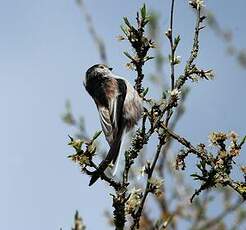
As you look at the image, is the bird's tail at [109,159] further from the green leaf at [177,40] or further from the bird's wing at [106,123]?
the green leaf at [177,40]

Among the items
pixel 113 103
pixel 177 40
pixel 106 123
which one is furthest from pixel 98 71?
pixel 177 40

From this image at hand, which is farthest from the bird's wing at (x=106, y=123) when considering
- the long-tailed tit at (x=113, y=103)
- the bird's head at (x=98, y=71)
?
the bird's head at (x=98, y=71)

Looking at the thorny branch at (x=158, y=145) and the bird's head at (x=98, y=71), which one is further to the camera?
the bird's head at (x=98, y=71)

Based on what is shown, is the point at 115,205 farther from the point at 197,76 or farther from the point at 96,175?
the point at 197,76

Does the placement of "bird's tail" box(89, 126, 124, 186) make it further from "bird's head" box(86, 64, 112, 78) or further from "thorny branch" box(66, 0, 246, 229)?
"bird's head" box(86, 64, 112, 78)

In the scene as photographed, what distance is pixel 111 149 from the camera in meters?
4.00

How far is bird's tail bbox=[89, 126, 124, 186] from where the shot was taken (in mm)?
3332

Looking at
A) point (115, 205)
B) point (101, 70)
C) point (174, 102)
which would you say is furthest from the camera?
point (101, 70)

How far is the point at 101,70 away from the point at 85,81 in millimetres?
239

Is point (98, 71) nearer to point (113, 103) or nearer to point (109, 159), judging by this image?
point (113, 103)

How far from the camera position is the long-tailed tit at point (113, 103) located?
445cm

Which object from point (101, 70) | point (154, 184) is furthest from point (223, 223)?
point (154, 184)

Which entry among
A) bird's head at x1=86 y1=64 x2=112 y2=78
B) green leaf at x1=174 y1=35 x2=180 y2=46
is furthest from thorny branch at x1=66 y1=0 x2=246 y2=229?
bird's head at x1=86 y1=64 x2=112 y2=78

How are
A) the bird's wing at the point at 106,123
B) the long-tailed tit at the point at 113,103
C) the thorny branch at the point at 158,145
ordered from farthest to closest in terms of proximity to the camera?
the bird's wing at the point at 106,123 → the long-tailed tit at the point at 113,103 → the thorny branch at the point at 158,145
